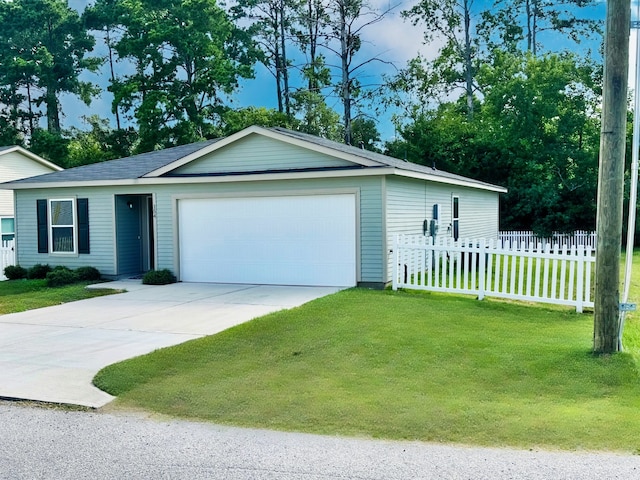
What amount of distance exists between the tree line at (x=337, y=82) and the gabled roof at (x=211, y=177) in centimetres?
1185

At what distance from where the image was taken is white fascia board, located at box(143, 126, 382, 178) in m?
12.7

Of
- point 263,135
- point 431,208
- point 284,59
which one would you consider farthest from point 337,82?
point 263,135

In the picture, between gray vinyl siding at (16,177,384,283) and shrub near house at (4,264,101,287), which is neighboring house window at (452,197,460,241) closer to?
gray vinyl siding at (16,177,384,283)

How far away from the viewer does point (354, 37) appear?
31328 mm

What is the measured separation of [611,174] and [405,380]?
10.6 ft

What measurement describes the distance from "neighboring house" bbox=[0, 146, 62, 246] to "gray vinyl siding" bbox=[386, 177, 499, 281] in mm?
14709

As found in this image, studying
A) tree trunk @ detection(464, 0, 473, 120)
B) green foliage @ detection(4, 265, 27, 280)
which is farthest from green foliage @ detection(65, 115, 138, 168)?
tree trunk @ detection(464, 0, 473, 120)

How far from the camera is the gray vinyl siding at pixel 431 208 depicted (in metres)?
13.0

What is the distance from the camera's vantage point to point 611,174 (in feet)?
22.0

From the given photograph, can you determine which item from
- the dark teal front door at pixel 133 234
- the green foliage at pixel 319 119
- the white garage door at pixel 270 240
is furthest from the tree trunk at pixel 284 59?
the white garage door at pixel 270 240

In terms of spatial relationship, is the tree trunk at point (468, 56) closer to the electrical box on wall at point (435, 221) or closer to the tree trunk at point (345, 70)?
the tree trunk at point (345, 70)

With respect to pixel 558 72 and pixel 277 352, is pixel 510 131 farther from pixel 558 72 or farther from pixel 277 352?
pixel 277 352

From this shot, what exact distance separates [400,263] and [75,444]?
8.65m

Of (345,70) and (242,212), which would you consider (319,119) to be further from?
(242,212)
